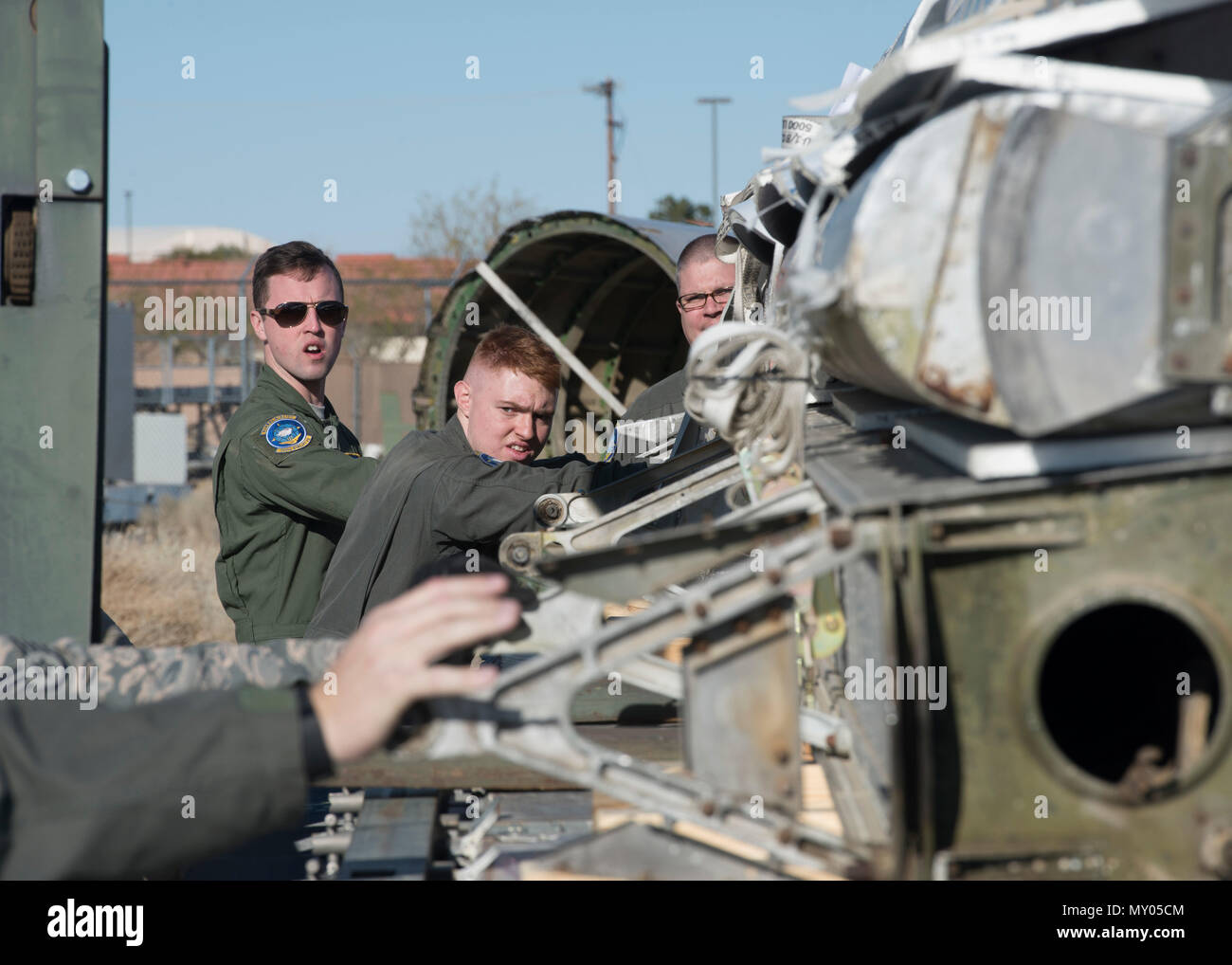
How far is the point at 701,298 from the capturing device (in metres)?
6.49

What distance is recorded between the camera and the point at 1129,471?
6.56 ft

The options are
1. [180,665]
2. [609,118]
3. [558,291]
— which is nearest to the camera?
[180,665]

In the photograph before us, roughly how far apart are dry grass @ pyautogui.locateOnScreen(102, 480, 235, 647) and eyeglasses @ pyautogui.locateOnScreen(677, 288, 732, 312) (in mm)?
6415

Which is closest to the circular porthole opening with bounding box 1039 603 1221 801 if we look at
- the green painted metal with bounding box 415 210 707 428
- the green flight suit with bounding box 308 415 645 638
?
the green flight suit with bounding box 308 415 645 638

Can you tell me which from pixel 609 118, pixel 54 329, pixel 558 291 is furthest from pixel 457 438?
pixel 609 118

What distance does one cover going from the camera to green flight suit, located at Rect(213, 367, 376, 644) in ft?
15.2

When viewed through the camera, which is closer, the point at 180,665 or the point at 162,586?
the point at 180,665

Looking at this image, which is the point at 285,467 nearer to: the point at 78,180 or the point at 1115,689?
the point at 78,180

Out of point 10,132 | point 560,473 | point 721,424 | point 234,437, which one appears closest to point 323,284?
point 234,437

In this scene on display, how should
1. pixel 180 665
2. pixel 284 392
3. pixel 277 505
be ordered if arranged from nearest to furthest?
1. pixel 180 665
2. pixel 277 505
3. pixel 284 392

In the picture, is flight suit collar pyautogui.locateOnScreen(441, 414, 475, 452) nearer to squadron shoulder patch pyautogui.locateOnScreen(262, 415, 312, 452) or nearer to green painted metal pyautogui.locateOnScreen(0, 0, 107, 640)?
squadron shoulder patch pyautogui.locateOnScreen(262, 415, 312, 452)

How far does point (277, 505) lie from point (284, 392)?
0.48 metres
